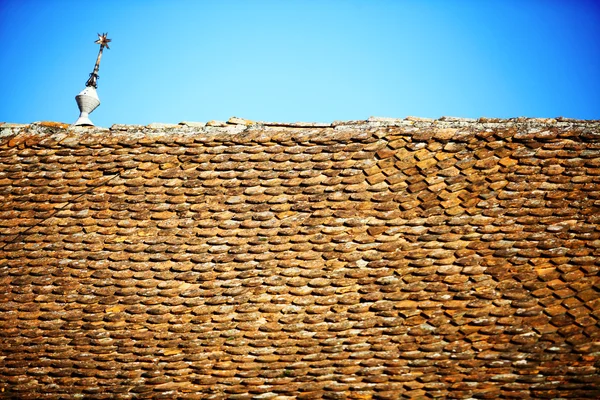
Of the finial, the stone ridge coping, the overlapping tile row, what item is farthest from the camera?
the finial

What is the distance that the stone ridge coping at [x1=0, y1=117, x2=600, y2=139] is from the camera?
5.39 meters

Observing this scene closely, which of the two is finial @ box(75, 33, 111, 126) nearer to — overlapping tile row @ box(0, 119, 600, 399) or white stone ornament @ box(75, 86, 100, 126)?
white stone ornament @ box(75, 86, 100, 126)

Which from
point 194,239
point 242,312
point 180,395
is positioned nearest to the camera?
point 180,395

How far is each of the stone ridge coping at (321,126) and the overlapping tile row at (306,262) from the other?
0.05 metres

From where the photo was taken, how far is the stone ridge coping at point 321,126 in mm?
5395

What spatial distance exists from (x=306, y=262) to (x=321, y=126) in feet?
6.37

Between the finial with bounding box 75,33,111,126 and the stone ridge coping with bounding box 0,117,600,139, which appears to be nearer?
the stone ridge coping with bounding box 0,117,600,139

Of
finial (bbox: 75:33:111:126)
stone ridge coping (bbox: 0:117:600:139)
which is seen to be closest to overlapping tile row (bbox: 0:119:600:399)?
stone ridge coping (bbox: 0:117:600:139)

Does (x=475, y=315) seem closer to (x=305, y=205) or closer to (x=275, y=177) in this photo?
(x=305, y=205)

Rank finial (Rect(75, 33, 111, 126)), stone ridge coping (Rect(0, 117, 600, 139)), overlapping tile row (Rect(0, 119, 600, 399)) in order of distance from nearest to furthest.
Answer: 1. overlapping tile row (Rect(0, 119, 600, 399))
2. stone ridge coping (Rect(0, 117, 600, 139))
3. finial (Rect(75, 33, 111, 126))

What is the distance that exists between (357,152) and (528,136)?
2.24m

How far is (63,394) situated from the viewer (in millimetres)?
4488

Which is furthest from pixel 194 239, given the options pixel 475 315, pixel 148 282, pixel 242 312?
pixel 475 315

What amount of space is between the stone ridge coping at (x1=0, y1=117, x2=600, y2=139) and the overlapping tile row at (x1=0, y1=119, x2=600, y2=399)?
0.05 m
